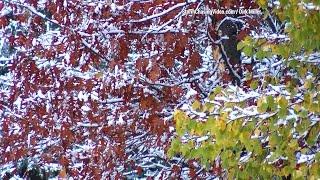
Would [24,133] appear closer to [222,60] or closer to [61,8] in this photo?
[61,8]

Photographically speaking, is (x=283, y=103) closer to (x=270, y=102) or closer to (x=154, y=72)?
(x=270, y=102)

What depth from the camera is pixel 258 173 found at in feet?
11.2

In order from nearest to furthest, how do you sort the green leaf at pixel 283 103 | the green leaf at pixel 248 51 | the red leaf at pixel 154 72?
the green leaf at pixel 283 103, the green leaf at pixel 248 51, the red leaf at pixel 154 72

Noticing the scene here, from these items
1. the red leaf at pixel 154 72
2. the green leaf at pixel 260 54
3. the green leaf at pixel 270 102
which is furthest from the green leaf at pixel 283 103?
the red leaf at pixel 154 72

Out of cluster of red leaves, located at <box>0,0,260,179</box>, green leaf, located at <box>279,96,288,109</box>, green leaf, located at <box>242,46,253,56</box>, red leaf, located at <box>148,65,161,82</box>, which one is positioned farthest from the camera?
cluster of red leaves, located at <box>0,0,260,179</box>

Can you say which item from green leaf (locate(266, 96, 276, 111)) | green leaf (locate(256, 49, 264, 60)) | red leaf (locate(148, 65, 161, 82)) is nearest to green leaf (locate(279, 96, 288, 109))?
green leaf (locate(266, 96, 276, 111))

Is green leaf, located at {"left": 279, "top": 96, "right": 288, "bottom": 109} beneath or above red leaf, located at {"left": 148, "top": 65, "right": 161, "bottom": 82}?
above

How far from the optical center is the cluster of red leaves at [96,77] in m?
4.53

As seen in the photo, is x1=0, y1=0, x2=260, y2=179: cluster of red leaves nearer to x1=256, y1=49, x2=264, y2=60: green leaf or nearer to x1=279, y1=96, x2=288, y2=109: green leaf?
x1=256, y1=49, x2=264, y2=60: green leaf

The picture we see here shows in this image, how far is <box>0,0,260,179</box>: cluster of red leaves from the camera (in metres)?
4.53

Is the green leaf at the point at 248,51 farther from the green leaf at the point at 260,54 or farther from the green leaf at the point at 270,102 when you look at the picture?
the green leaf at the point at 270,102

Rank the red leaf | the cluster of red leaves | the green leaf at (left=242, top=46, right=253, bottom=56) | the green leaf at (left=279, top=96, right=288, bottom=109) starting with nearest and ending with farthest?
the green leaf at (left=279, top=96, right=288, bottom=109) → the green leaf at (left=242, top=46, right=253, bottom=56) → the red leaf → the cluster of red leaves

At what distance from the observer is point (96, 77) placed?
448 centimetres

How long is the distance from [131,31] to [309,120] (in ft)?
5.98
